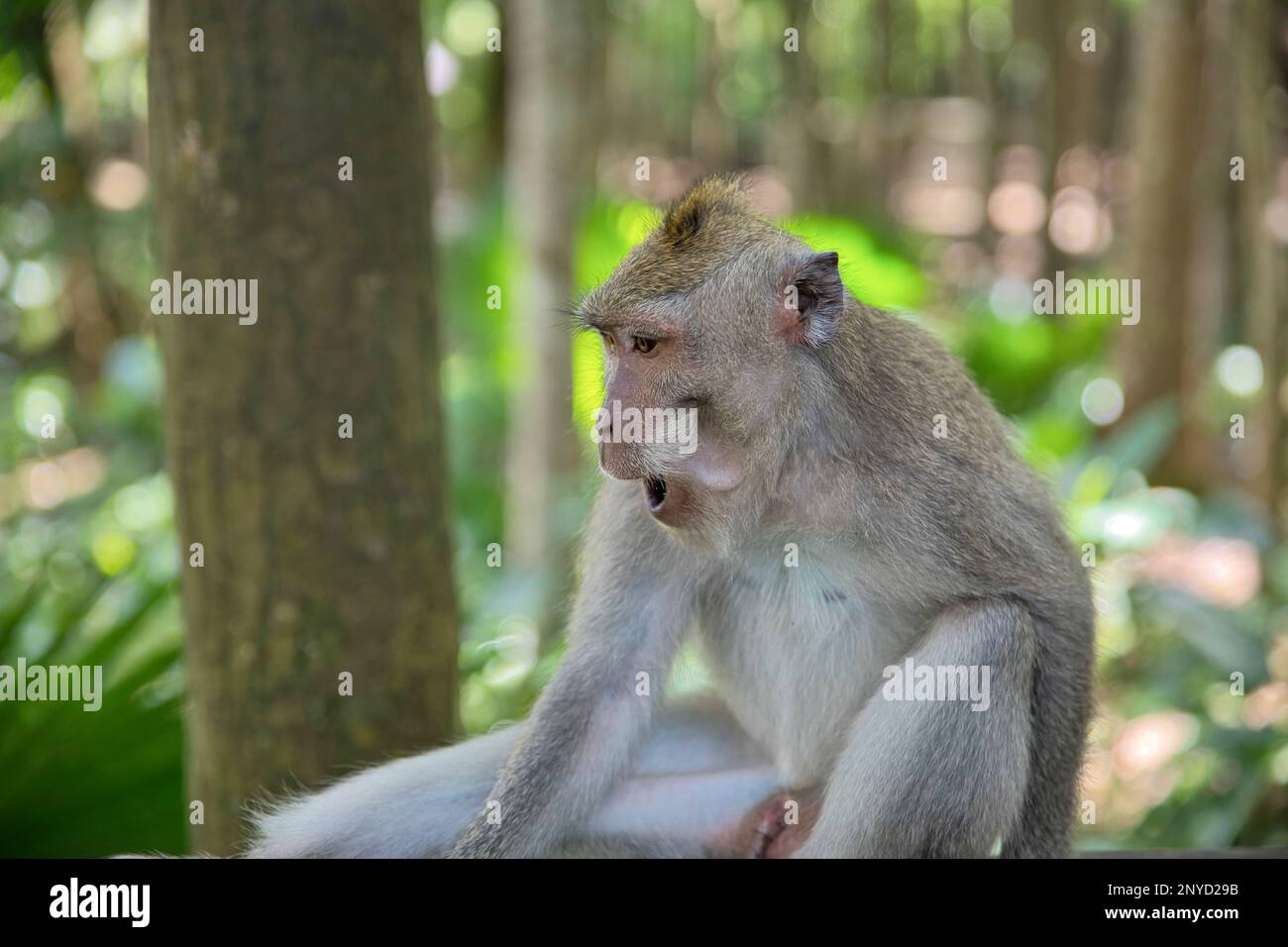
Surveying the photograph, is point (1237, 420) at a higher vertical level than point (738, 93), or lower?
lower

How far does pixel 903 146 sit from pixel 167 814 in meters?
23.0

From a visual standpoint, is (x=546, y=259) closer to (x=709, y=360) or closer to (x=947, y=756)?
(x=709, y=360)

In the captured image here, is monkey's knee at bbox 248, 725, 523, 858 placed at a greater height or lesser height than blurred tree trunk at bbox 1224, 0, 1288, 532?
lesser

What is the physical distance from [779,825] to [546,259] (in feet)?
14.0

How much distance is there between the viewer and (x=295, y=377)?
3941 mm

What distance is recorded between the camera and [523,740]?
148 inches

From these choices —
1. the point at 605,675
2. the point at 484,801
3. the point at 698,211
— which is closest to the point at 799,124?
the point at 698,211

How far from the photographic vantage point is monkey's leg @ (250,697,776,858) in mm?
3680

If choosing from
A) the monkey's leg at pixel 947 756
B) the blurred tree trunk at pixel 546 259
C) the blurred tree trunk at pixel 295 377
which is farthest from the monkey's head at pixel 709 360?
the blurred tree trunk at pixel 546 259

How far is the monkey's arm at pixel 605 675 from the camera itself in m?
3.74

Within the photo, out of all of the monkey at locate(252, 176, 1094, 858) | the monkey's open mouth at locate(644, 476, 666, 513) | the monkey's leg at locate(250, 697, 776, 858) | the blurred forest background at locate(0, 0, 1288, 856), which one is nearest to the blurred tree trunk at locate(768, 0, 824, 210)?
the blurred forest background at locate(0, 0, 1288, 856)

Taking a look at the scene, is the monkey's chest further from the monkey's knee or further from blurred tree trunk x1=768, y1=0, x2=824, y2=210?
blurred tree trunk x1=768, y1=0, x2=824, y2=210
